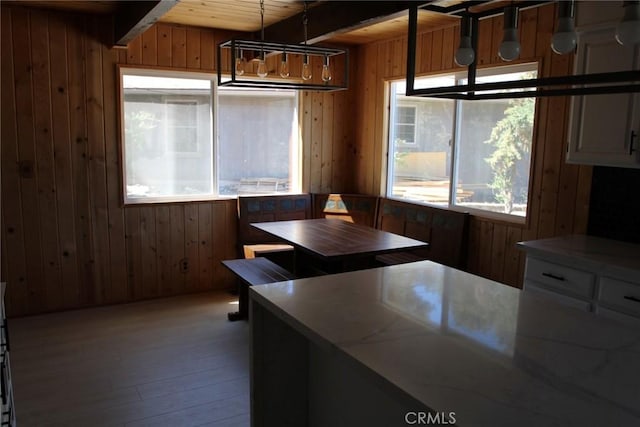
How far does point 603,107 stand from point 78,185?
13.1 ft

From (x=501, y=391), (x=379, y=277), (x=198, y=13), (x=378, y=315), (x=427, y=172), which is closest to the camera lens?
(x=501, y=391)

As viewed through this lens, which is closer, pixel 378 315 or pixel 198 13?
pixel 378 315

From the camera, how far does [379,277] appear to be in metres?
2.08

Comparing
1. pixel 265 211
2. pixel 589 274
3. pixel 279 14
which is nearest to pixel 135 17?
pixel 279 14

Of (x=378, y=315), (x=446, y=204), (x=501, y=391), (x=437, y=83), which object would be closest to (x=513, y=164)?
(x=446, y=204)

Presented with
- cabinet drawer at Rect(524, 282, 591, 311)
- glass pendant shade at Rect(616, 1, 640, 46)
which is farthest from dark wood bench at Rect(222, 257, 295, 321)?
glass pendant shade at Rect(616, 1, 640, 46)

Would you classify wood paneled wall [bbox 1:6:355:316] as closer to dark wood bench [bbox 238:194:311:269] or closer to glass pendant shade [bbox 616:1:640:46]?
dark wood bench [bbox 238:194:311:269]

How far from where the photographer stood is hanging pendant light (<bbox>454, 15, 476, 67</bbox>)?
1568 millimetres

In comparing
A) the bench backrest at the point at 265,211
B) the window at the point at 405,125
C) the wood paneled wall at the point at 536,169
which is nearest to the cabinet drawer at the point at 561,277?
the wood paneled wall at the point at 536,169

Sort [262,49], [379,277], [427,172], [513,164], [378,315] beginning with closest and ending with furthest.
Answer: [378,315]
[379,277]
[262,49]
[513,164]
[427,172]

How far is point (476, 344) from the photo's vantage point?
54.1 inches

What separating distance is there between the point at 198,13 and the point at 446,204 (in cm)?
265

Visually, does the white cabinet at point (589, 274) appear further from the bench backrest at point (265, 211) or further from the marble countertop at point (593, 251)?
the bench backrest at point (265, 211)

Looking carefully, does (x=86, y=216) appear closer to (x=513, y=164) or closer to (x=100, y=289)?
(x=100, y=289)
